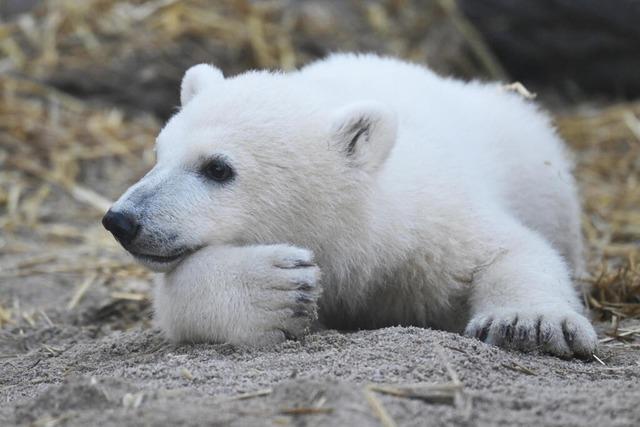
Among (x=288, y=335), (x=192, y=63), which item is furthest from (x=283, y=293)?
(x=192, y=63)

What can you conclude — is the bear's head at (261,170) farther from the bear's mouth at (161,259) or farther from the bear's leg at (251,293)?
the bear's leg at (251,293)

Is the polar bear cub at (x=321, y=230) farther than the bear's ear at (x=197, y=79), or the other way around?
the bear's ear at (x=197, y=79)

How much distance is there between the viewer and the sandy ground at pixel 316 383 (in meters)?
2.43

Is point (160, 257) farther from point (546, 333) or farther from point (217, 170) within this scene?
point (546, 333)

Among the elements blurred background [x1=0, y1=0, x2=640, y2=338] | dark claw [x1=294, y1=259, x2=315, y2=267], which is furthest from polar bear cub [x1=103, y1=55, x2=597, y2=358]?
blurred background [x1=0, y1=0, x2=640, y2=338]

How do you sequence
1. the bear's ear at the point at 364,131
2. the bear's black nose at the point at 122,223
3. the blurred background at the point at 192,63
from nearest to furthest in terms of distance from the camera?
the bear's black nose at the point at 122,223, the bear's ear at the point at 364,131, the blurred background at the point at 192,63

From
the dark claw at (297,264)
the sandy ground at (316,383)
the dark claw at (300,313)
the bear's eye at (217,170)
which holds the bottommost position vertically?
the sandy ground at (316,383)

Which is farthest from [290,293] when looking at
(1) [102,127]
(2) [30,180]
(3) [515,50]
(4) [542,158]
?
(3) [515,50]

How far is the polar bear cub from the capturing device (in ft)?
10.9

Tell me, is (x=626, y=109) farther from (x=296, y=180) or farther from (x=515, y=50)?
(x=296, y=180)

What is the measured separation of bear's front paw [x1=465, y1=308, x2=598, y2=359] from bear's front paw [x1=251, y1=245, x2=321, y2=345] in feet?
2.11

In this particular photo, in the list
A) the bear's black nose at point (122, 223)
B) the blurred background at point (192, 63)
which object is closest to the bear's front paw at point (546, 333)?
the bear's black nose at point (122, 223)

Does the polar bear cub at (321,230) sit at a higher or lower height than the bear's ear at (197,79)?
lower

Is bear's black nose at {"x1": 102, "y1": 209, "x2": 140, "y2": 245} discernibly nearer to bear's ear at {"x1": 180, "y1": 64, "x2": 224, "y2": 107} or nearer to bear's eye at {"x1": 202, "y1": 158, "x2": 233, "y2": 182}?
bear's eye at {"x1": 202, "y1": 158, "x2": 233, "y2": 182}
